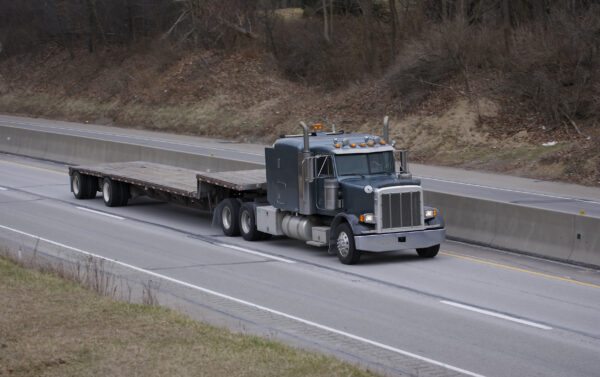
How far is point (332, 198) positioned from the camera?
17750mm

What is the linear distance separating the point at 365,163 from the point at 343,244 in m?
1.86

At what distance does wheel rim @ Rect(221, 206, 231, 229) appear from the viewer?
807 inches

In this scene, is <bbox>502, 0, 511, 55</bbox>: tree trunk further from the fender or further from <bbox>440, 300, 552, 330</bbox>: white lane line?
<bbox>440, 300, 552, 330</bbox>: white lane line

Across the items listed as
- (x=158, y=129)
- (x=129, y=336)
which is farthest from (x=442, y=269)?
(x=158, y=129)

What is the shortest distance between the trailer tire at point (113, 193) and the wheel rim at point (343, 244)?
8.99m

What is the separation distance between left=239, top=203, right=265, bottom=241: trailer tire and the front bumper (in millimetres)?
3443

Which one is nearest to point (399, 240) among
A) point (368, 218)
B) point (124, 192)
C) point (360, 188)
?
point (368, 218)

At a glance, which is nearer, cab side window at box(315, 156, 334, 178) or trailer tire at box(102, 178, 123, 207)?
cab side window at box(315, 156, 334, 178)

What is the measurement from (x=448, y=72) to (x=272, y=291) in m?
29.4

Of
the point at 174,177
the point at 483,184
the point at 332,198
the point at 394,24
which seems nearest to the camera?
the point at 332,198

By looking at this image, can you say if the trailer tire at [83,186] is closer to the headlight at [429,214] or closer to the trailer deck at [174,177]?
the trailer deck at [174,177]

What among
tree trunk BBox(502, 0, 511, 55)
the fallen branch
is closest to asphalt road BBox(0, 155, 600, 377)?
tree trunk BBox(502, 0, 511, 55)

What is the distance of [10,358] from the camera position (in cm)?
967

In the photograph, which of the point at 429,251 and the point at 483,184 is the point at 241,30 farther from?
the point at 429,251
